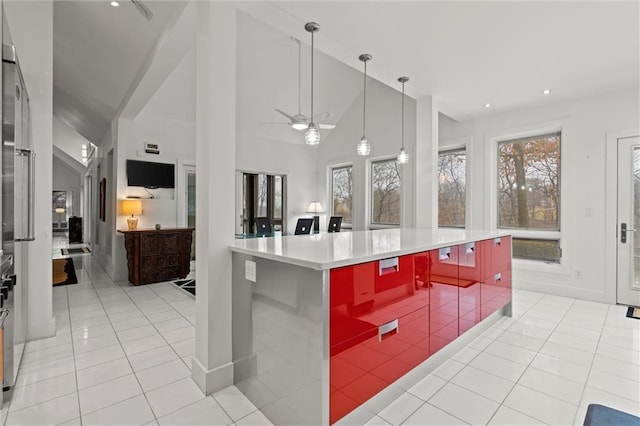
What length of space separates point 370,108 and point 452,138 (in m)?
1.89

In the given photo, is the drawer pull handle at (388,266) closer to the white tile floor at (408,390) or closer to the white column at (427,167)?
the white tile floor at (408,390)

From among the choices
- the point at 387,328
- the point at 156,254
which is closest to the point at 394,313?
the point at 387,328

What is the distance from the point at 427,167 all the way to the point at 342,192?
333 cm

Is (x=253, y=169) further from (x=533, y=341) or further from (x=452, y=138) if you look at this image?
(x=533, y=341)

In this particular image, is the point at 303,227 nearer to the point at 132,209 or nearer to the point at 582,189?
the point at 132,209

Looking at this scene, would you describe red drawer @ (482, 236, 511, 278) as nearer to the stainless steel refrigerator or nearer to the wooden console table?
the stainless steel refrigerator

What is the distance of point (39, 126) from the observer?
278 centimetres

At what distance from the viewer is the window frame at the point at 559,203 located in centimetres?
434

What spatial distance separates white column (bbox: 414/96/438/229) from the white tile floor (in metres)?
1.56

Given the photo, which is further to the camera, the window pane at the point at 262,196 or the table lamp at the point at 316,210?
the window pane at the point at 262,196

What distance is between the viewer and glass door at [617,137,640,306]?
12.5 ft

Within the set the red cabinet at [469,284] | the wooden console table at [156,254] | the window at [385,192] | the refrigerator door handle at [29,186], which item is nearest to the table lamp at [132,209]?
the wooden console table at [156,254]

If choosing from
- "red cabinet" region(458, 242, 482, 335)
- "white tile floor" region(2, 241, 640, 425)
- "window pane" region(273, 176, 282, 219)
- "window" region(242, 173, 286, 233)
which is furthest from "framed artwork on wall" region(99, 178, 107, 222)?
"red cabinet" region(458, 242, 482, 335)

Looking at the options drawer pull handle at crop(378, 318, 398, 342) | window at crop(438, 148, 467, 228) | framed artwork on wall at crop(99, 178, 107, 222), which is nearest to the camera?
drawer pull handle at crop(378, 318, 398, 342)
